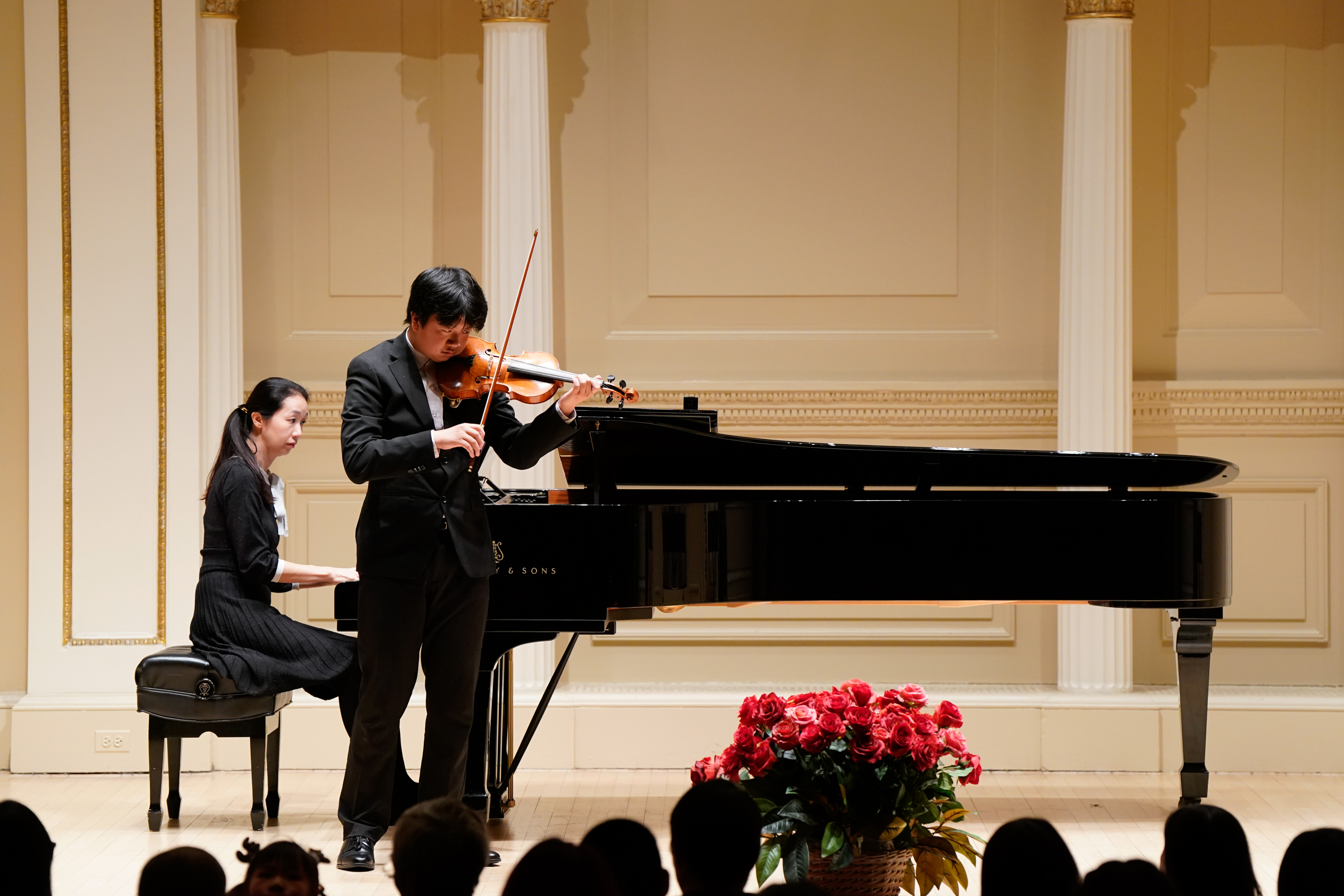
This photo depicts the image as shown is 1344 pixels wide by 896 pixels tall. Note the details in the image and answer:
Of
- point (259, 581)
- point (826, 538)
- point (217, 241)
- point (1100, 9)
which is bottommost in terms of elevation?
point (259, 581)

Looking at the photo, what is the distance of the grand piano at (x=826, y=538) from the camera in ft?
12.3

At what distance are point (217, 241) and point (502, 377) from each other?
2.06m

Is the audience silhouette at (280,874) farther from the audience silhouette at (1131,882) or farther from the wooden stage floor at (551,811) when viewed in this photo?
the wooden stage floor at (551,811)

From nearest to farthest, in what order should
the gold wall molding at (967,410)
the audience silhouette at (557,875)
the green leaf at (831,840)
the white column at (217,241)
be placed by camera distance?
the audience silhouette at (557,875) → the green leaf at (831,840) → the white column at (217,241) → the gold wall molding at (967,410)

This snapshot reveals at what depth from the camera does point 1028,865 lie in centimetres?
175

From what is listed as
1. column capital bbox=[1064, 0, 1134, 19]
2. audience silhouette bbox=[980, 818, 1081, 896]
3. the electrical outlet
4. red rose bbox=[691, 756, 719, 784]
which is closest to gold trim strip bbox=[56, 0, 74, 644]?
the electrical outlet

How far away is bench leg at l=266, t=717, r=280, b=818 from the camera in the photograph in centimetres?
427

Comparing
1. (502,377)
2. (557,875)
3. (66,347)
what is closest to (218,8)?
(66,347)

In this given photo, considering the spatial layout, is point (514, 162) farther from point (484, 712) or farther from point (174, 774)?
point (174, 774)

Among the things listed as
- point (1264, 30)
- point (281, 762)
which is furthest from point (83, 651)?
point (1264, 30)

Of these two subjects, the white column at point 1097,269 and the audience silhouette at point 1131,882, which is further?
the white column at point 1097,269

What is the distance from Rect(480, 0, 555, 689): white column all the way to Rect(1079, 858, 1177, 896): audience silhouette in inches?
144

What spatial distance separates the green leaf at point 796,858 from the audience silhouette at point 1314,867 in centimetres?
125

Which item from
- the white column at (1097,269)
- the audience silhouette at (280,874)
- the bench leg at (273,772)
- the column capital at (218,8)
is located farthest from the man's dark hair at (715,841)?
the column capital at (218,8)
